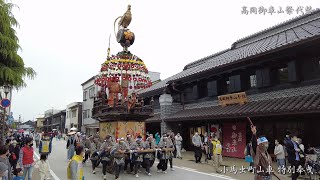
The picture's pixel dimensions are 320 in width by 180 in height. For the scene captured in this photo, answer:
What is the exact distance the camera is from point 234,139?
18172 millimetres

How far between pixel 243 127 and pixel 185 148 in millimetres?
7472

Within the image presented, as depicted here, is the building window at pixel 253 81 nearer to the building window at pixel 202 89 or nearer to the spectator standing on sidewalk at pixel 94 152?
the building window at pixel 202 89

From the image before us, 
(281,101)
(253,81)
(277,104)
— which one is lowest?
(277,104)

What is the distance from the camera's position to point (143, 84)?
49.0 feet

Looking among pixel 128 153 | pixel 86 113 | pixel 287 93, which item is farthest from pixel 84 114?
pixel 287 93

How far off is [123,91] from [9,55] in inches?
248

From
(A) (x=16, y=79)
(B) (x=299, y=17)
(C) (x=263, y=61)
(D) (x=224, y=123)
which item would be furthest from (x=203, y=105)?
(A) (x=16, y=79)

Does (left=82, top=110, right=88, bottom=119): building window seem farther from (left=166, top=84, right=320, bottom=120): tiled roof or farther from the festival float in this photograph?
the festival float

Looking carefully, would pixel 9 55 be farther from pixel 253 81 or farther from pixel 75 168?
pixel 253 81

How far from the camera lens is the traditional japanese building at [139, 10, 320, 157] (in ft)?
44.7

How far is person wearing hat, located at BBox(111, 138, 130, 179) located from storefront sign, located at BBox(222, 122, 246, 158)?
8.75 meters

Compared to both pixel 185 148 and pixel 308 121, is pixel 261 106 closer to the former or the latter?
pixel 308 121

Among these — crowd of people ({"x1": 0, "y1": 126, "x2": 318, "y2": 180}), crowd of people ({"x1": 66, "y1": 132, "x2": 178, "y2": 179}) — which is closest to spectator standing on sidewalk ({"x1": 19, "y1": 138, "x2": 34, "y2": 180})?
crowd of people ({"x1": 0, "y1": 126, "x2": 318, "y2": 180})

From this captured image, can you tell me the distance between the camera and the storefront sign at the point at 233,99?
56.9ft
